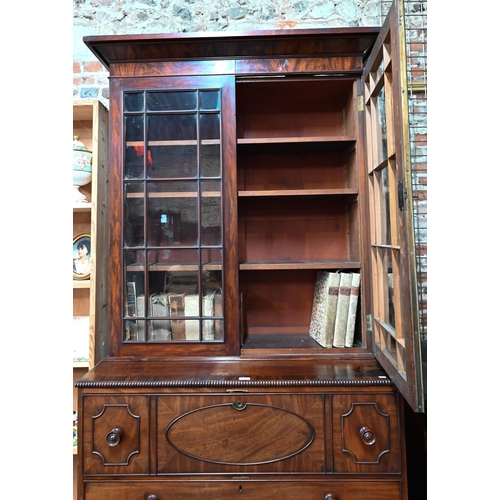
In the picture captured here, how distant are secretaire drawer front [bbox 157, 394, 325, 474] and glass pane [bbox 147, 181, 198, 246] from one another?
2.03 feet

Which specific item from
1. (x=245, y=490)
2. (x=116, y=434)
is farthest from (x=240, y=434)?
(x=116, y=434)

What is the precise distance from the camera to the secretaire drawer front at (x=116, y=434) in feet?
3.86

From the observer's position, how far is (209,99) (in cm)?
142

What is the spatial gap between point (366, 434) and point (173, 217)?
109 centimetres

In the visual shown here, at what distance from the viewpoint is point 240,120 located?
173 cm

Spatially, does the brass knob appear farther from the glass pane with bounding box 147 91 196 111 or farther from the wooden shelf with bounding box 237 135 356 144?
the glass pane with bounding box 147 91 196 111

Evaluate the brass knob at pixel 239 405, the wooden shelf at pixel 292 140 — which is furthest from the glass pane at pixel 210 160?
the brass knob at pixel 239 405

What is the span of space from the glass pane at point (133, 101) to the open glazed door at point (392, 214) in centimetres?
93

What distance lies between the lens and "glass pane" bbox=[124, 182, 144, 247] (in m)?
1.41

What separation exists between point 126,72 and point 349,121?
3.33 ft

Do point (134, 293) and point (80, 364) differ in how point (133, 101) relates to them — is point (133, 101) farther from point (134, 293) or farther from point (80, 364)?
point (80, 364)
